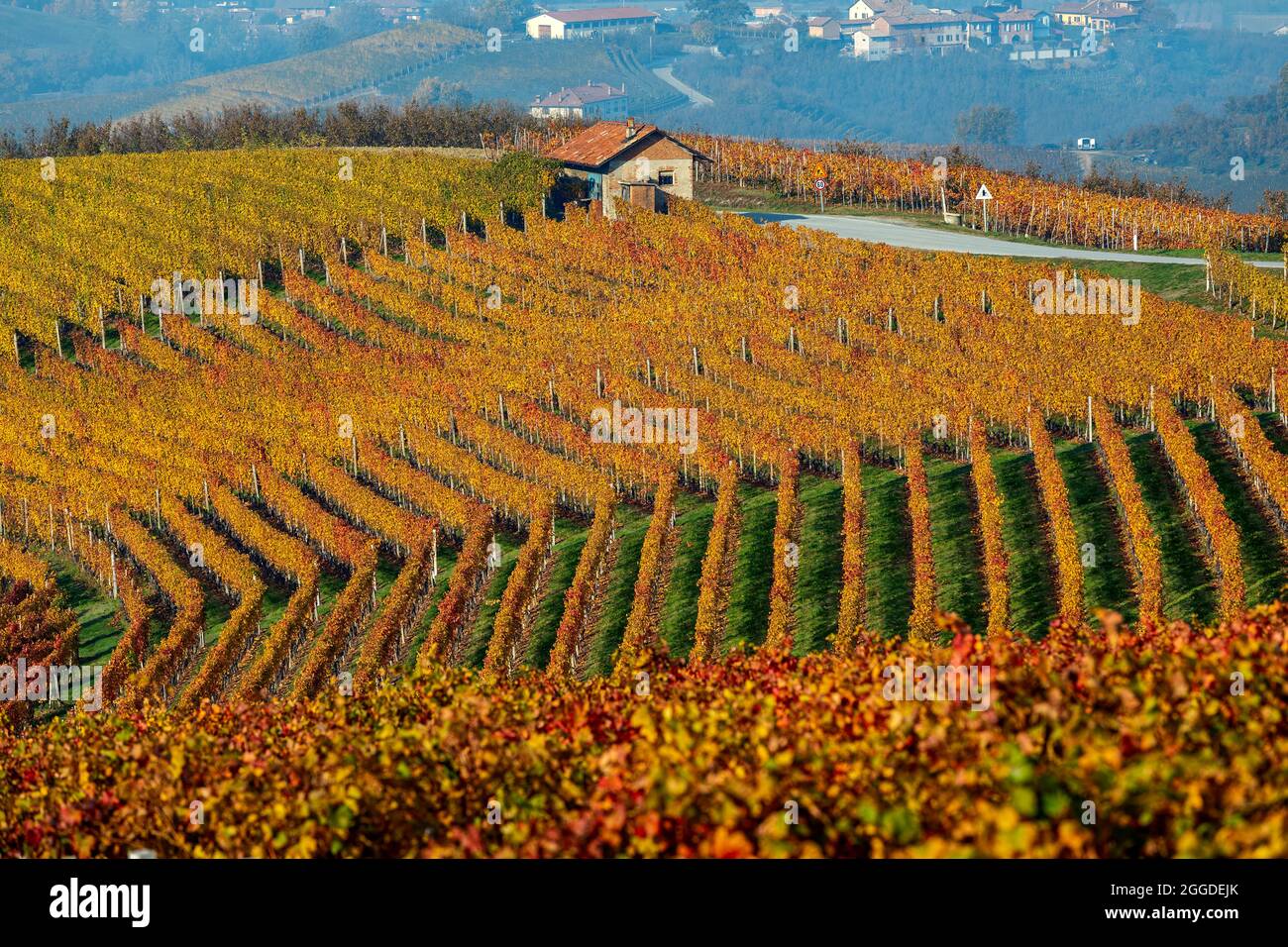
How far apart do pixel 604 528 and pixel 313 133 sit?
216 ft

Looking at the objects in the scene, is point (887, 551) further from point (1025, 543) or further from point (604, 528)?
point (604, 528)

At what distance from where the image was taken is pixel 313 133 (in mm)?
108562

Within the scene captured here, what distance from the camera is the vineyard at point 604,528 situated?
51.9 ft

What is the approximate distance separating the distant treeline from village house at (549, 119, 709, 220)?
18.3m

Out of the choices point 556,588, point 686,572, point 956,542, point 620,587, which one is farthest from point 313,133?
point 956,542

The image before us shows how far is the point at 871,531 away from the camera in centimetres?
4794

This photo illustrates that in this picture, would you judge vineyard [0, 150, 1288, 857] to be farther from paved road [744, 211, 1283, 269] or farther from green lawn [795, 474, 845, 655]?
paved road [744, 211, 1283, 269]

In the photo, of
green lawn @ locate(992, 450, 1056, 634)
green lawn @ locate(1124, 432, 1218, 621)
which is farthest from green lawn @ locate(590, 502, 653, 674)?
green lawn @ locate(1124, 432, 1218, 621)

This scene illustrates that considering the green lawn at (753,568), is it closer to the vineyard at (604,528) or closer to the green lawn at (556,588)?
the vineyard at (604,528)

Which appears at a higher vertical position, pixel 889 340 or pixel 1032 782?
pixel 1032 782

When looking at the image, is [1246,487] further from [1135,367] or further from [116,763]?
[116,763]

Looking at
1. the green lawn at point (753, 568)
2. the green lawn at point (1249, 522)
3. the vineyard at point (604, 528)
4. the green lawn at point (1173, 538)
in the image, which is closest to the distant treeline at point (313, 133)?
the vineyard at point (604, 528)
